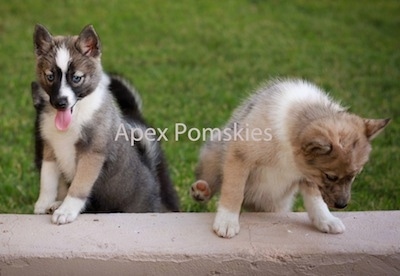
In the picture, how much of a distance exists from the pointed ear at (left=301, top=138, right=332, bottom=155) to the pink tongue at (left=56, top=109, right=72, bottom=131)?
1.15 meters

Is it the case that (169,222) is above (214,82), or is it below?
above

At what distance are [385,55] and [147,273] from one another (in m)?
5.74

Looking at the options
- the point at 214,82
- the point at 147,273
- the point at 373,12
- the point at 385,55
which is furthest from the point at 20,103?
the point at 373,12

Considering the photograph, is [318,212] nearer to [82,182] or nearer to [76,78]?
[82,182]

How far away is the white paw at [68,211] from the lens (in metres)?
3.54

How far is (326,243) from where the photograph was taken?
11.3ft

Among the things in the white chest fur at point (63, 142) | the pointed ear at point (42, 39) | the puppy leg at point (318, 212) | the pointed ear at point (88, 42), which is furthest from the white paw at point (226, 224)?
the pointed ear at point (42, 39)

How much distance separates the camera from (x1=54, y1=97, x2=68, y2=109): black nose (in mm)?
3438

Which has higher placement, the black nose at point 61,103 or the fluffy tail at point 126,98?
the black nose at point 61,103

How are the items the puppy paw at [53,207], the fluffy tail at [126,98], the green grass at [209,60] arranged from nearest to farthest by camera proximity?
1. the puppy paw at [53,207]
2. the fluffy tail at [126,98]
3. the green grass at [209,60]

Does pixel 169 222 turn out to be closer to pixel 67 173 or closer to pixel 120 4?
pixel 67 173

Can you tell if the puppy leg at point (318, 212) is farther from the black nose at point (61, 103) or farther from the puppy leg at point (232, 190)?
the black nose at point (61, 103)

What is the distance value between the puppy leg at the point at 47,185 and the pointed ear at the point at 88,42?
23.4 inches

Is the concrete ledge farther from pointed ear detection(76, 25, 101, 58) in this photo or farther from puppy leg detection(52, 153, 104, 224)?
pointed ear detection(76, 25, 101, 58)
